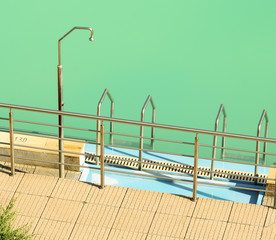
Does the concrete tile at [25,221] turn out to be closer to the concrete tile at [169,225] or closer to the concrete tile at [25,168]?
the concrete tile at [169,225]

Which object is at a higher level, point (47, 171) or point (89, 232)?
point (89, 232)

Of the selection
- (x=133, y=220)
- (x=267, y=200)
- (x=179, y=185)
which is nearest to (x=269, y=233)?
(x=133, y=220)

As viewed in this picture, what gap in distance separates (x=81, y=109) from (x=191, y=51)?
2867mm

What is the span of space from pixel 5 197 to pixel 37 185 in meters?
0.31

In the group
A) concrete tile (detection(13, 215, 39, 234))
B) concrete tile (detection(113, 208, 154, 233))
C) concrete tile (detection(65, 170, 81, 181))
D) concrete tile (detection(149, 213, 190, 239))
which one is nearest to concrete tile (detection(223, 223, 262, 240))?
concrete tile (detection(149, 213, 190, 239))

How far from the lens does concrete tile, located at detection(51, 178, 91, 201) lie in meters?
6.50

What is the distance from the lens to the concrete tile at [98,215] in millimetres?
6223

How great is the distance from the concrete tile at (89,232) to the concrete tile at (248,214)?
111 cm

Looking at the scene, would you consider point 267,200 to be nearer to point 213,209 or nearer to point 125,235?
point 213,209

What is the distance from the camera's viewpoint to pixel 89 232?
614cm

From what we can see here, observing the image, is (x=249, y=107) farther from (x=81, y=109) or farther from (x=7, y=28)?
(x=7, y=28)

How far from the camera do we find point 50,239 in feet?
20.0

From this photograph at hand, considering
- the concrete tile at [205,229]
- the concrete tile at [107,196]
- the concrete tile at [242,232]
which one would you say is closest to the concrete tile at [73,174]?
the concrete tile at [107,196]

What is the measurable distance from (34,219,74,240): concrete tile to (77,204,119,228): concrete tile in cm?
13
